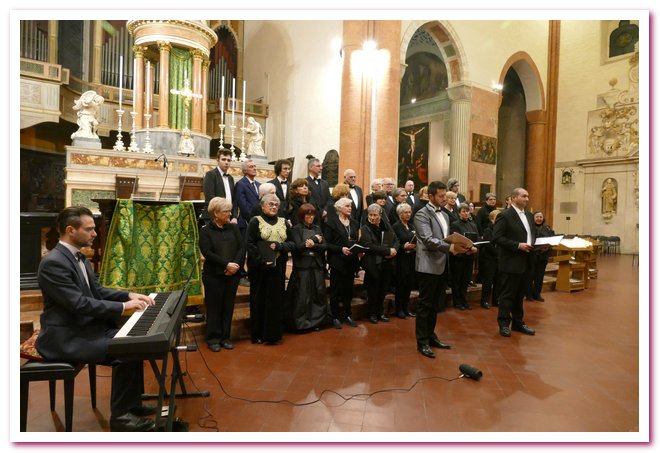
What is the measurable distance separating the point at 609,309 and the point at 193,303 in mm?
5812

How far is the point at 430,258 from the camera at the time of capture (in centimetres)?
427

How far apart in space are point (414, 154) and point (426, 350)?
11.9 meters

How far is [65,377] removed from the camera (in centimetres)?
239

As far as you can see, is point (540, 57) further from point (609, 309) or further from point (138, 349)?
point (138, 349)

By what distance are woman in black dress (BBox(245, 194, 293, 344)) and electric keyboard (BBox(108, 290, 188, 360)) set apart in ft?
5.39

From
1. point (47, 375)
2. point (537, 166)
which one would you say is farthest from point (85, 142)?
A: point (537, 166)

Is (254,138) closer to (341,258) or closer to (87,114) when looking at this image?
(87,114)

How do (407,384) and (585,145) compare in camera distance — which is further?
(585,145)

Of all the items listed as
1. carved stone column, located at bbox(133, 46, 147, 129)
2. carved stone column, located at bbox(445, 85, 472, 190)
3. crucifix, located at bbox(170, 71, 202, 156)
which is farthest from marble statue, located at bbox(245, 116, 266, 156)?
carved stone column, located at bbox(445, 85, 472, 190)

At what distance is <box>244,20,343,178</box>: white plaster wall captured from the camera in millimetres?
11375

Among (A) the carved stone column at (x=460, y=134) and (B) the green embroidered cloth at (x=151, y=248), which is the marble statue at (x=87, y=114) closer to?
(B) the green embroidered cloth at (x=151, y=248)
